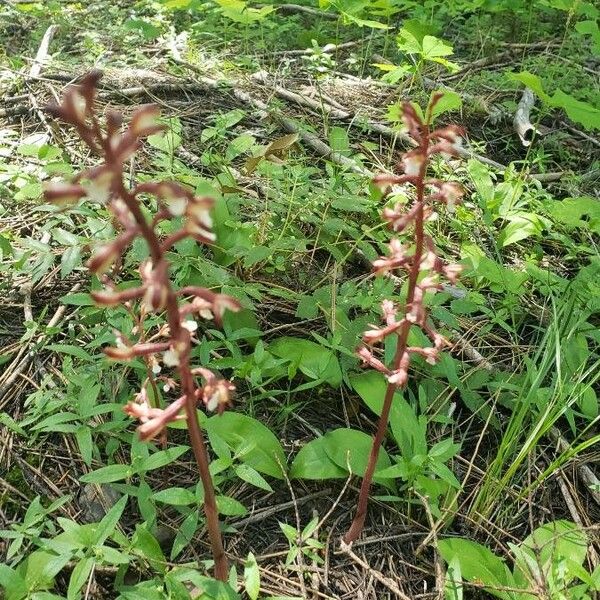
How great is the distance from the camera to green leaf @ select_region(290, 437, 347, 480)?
2424mm

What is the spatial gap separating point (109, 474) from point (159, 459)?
0.17 m

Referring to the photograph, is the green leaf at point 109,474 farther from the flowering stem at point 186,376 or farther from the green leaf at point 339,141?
the green leaf at point 339,141

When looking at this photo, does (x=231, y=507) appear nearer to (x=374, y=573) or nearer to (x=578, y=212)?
(x=374, y=573)

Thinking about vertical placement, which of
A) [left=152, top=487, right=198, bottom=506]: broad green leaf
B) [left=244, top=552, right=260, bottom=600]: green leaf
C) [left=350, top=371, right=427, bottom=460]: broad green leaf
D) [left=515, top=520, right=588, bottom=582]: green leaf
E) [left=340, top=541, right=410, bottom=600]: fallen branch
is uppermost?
[left=152, top=487, right=198, bottom=506]: broad green leaf

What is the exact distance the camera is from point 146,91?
4.89 metres

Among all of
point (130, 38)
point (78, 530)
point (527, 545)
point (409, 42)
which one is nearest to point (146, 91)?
point (130, 38)

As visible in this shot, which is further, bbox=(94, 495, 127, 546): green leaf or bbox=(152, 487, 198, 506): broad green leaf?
bbox=(152, 487, 198, 506): broad green leaf

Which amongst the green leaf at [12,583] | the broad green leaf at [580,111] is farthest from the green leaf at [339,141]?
the green leaf at [12,583]

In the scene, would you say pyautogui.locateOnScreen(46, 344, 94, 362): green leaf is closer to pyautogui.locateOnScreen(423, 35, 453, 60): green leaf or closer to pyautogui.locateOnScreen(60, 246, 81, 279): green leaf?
pyautogui.locateOnScreen(60, 246, 81, 279): green leaf

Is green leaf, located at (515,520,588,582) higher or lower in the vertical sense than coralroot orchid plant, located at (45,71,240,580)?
lower

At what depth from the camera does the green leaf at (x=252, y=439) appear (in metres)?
2.40

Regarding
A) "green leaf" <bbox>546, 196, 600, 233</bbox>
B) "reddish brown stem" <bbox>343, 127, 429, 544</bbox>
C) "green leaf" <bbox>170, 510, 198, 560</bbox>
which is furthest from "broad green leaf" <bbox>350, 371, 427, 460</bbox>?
"green leaf" <bbox>546, 196, 600, 233</bbox>

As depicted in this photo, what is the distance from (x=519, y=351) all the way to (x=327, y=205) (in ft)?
4.19

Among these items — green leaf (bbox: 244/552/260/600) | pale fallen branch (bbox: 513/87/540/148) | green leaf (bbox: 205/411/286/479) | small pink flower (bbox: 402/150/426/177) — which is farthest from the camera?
pale fallen branch (bbox: 513/87/540/148)
